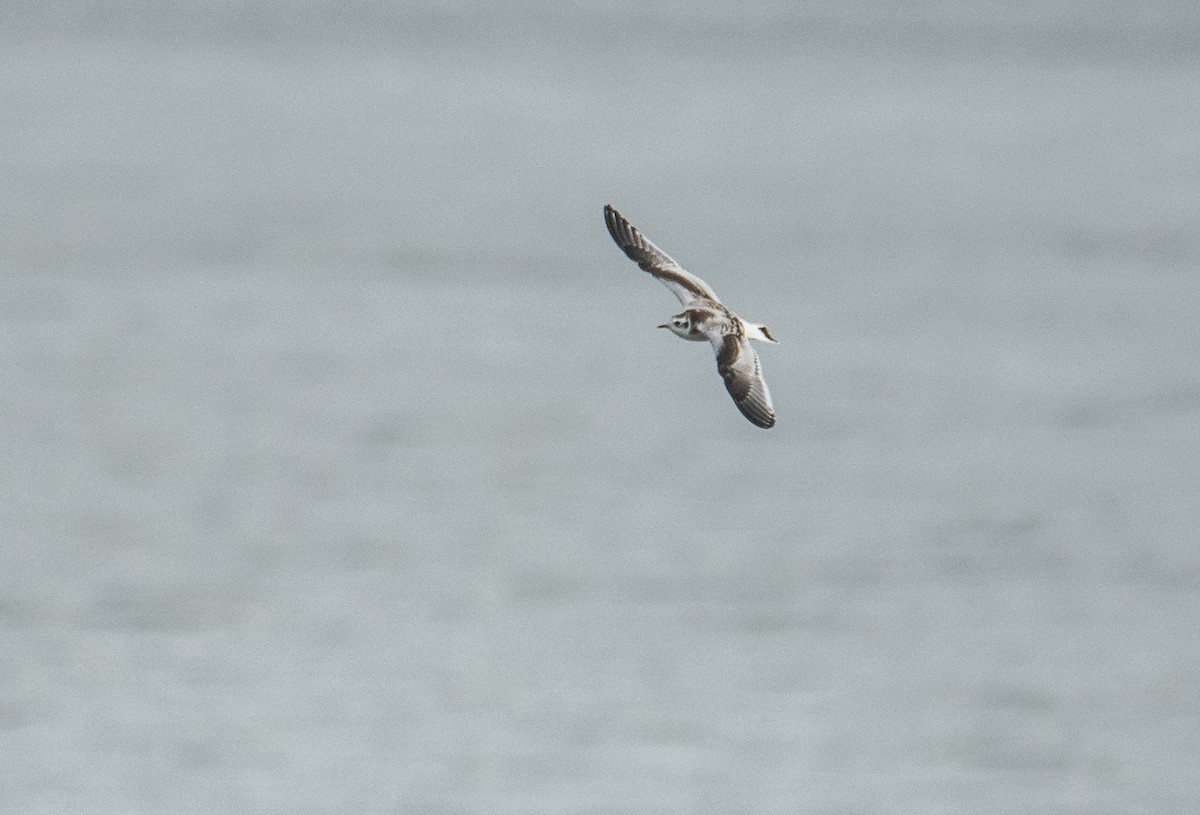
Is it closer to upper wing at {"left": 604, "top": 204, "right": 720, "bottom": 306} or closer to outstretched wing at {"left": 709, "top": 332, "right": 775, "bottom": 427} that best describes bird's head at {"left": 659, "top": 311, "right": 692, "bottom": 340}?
outstretched wing at {"left": 709, "top": 332, "right": 775, "bottom": 427}

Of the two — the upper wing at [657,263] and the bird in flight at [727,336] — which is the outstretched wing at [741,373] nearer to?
the bird in flight at [727,336]

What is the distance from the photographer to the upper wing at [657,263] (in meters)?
11.6

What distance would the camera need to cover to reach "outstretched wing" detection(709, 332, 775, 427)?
1038 cm

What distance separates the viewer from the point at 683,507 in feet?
58.3

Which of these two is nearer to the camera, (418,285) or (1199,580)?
(1199,580)

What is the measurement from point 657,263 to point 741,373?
1605 millimetres

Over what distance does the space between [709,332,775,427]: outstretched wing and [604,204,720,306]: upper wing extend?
660 millimetres

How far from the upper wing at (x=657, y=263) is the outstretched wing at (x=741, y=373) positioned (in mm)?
660

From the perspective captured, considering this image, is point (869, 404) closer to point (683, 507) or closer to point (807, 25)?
point (683, 507)

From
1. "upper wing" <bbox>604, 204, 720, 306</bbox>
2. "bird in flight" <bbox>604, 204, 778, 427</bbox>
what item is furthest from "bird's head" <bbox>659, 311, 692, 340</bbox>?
"upper wing" <bbox>604, 204, 720, 306</bbox>

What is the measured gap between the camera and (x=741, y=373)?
10.7m

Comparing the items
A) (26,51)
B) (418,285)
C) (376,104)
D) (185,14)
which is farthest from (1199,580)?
(185,14)

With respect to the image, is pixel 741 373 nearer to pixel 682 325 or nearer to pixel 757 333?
pixel 757 333

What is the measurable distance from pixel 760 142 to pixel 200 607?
24.8 metres
